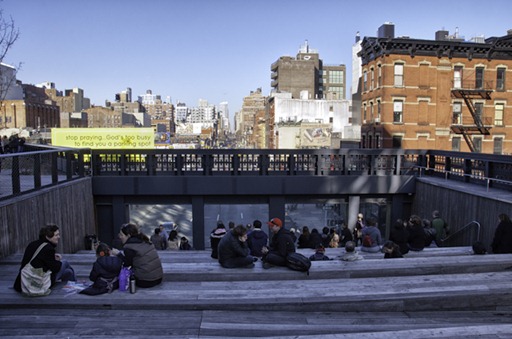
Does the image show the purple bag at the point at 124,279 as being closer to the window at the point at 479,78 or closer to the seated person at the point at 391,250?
the seated person at the point at 391,250

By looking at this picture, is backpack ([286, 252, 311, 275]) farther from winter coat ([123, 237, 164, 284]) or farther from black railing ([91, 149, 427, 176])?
black railing ([91, 149, 427, 176])

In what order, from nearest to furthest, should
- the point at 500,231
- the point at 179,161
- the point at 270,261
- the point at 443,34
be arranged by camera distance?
the point at 270,261 → the point at 500,231 → the point at 179,161 → the point at 443,34

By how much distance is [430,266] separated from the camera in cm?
825

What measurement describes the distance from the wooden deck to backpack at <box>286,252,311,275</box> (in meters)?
0.17

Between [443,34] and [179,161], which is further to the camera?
[443,34]

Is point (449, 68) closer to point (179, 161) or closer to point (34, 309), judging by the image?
point (179, 161)

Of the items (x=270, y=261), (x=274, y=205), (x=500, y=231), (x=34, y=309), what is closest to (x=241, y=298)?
(x=270, y=261)

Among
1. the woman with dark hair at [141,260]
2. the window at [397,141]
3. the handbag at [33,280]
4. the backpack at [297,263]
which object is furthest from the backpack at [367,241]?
the window at [397,141]

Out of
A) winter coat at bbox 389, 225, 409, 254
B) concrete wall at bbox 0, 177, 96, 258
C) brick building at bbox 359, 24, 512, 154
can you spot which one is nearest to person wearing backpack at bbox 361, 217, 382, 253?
winter coat at bbox 389, 225, 409, 254

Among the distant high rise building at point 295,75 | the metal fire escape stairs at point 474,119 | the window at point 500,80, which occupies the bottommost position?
the metal fire escape stairs at point 474,119

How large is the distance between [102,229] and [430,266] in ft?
44.4

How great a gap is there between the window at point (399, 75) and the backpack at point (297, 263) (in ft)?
113

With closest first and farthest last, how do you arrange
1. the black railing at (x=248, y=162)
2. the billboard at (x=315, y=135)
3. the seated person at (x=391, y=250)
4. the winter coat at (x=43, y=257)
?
the winter coat at (x=43, y=257), the seated person at (x=391, y=250), the black railing at (x=248, y=162), the billboard at (x=315, y=135)

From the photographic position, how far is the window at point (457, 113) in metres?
40.2
